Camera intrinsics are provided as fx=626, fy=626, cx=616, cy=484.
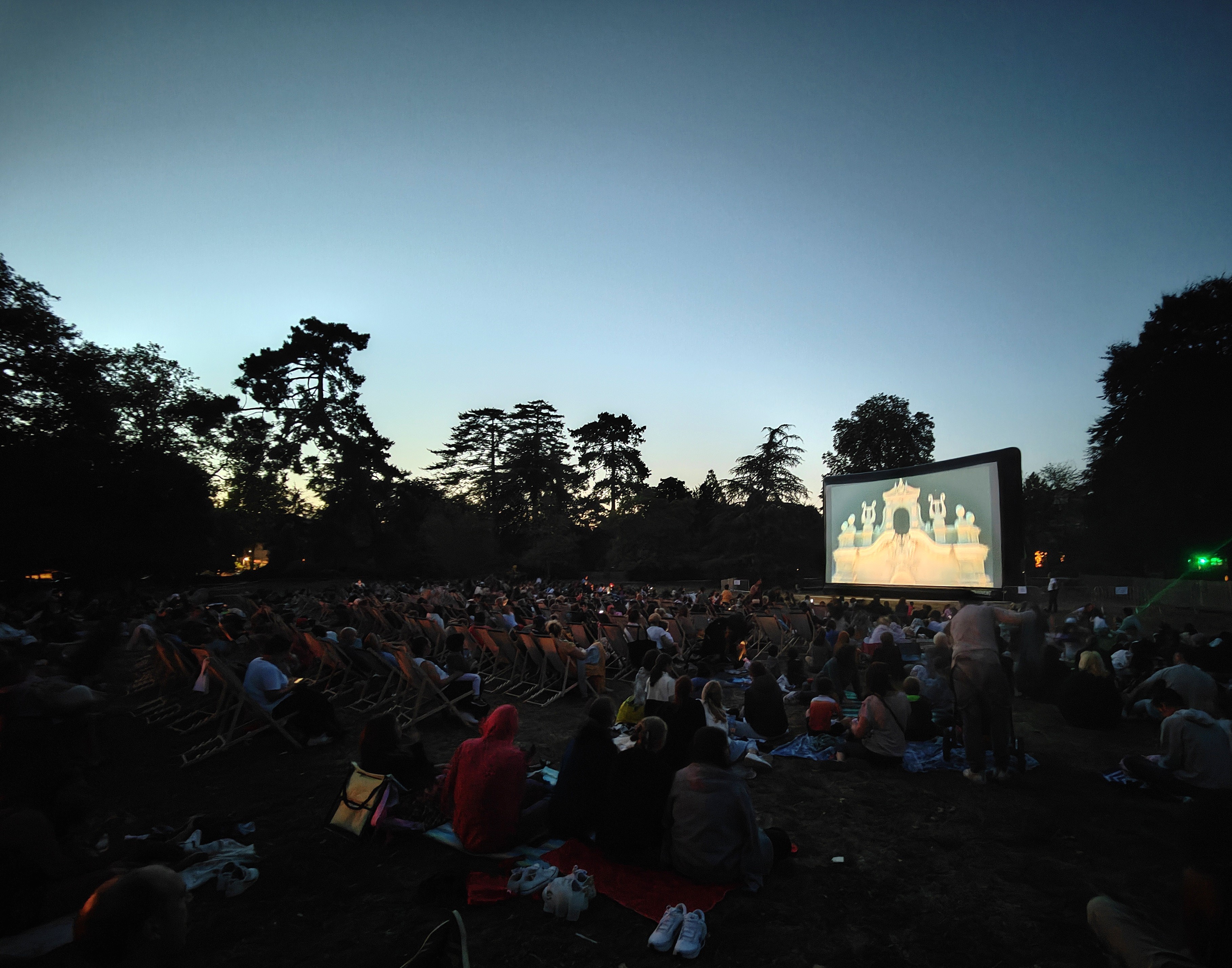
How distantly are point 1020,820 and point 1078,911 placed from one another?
4.27ft

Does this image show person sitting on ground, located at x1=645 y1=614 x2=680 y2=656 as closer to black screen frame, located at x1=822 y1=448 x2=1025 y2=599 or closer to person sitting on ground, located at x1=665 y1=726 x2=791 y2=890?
person sitting on ground, located at x1=665 y1=726 x2=791 y2=890

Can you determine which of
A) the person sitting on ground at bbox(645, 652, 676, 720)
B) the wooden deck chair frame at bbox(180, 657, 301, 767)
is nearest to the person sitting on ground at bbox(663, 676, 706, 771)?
the person sitting on ground at bbox(645, 652, 676, 720)

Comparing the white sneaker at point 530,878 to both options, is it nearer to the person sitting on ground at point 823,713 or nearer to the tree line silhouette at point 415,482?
the person sitting on ground at point 823,713

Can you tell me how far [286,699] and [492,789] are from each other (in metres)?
3.78

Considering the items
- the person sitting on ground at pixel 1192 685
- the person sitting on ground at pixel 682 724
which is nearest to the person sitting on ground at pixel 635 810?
the person sitting on ground at pixel 682 724

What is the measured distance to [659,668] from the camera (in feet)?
21.6

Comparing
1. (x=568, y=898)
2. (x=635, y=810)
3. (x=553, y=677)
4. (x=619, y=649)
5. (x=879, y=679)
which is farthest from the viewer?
(x=619, y=649)

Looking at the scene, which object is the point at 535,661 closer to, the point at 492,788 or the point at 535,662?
the point at 535,662

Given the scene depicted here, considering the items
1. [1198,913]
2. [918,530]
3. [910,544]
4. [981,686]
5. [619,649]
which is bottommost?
[619,649]

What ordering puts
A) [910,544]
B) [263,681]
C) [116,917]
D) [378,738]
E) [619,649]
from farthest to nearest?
[910,544] < [619,649] < [263,681] < [378,738] < [116,917]

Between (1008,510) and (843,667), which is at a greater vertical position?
(1008,510)

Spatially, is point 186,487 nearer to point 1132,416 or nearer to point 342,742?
point 342,742

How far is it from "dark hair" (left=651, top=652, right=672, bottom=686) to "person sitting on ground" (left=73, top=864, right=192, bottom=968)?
4995 millimetres

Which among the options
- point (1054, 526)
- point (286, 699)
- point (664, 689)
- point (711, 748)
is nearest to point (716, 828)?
point (711, 748)
